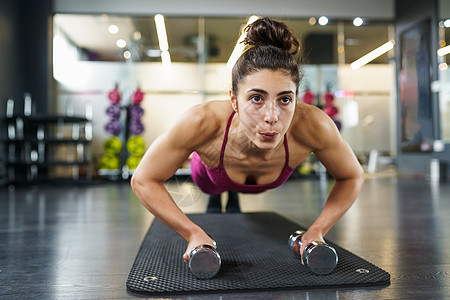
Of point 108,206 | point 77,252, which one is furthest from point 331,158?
point 108,206

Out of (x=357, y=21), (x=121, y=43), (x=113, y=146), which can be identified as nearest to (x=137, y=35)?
(x=121, y=43)

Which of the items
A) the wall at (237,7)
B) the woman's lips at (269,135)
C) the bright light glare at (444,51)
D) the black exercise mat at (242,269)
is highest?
the wall at (237,7)

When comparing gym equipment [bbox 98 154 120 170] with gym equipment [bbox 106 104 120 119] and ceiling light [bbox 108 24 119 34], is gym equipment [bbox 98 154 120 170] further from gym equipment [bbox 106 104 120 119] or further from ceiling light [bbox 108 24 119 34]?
ceiling light [bbox 108 24 119 34]

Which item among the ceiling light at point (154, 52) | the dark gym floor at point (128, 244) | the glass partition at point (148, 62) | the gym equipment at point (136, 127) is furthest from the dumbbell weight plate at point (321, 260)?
the ceiling light at point (154, 52)

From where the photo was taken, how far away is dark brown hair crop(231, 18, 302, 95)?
99 centimetres

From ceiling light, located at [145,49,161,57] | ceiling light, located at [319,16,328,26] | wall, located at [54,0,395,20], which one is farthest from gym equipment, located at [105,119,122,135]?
ceiling light, located at [319,16,328,26]

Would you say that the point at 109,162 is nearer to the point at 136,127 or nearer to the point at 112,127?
the point at 112,127

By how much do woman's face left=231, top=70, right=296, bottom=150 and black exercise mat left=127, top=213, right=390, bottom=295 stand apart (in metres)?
0.34

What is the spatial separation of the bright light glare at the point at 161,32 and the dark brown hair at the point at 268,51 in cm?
519

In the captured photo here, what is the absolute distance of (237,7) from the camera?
603 cm

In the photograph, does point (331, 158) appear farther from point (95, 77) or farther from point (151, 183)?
point (95, 77)

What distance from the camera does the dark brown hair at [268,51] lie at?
0.99 m

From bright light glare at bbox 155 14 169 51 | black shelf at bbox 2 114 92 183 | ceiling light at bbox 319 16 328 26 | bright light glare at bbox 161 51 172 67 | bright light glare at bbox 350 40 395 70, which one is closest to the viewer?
black shelf at bbox 2 114 92 183

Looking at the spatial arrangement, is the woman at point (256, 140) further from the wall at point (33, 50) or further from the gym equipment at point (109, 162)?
the wall at point (33, 50)
